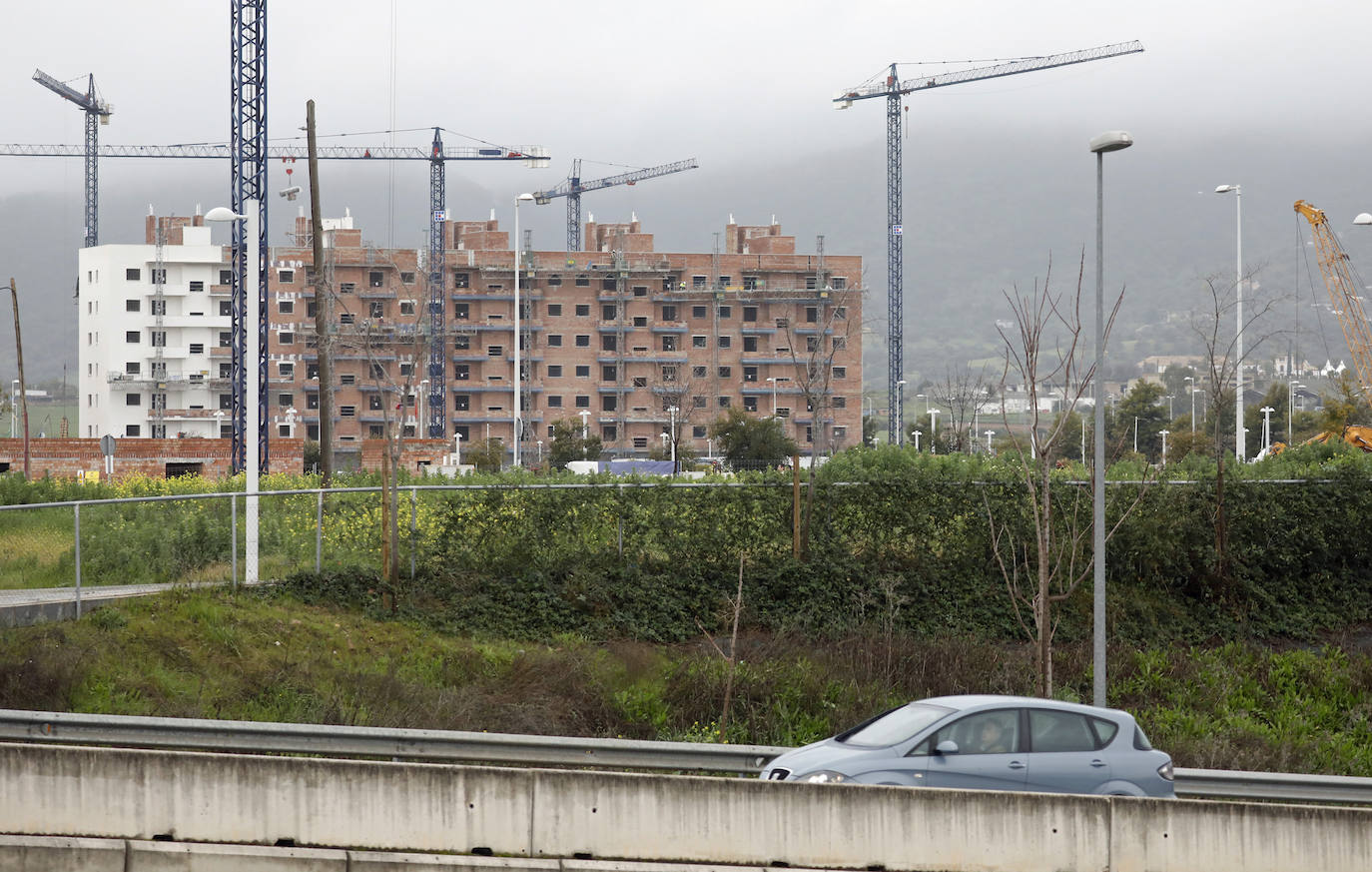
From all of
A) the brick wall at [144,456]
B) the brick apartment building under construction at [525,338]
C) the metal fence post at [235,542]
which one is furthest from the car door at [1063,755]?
the brick apartment building under construction at [525,338]

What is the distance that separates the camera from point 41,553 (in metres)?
19.5

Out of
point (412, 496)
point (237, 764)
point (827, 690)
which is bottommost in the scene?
point (827, 690)

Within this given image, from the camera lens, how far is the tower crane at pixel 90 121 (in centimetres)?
15750

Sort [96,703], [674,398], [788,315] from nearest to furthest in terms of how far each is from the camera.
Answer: [96,703], [674,398], [788,315]

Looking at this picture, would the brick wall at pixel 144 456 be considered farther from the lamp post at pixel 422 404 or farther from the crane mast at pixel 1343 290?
the lamp post at pixel 422 404

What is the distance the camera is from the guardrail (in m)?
12.2

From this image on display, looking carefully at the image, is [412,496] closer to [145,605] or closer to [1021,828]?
[145,605]

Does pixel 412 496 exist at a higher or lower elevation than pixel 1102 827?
higher

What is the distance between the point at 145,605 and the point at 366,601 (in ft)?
11.8

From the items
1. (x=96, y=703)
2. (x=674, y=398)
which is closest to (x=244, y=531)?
(x=96, y=703)

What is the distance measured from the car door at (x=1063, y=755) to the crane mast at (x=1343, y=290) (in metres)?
59.4

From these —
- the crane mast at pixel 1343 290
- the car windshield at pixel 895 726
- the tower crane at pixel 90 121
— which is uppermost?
the tower crane at pixel 90 121

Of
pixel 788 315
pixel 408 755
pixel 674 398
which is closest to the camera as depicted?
pixel 408 755

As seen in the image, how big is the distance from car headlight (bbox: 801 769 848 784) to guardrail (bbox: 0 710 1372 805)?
138 centimetres
